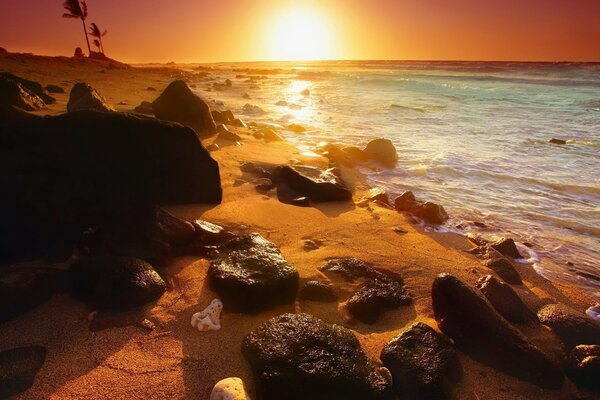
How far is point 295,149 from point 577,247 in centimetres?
519

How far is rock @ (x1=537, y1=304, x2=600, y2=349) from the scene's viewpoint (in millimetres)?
2535

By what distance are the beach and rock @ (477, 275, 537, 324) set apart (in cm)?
8

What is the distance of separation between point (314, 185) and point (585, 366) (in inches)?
131

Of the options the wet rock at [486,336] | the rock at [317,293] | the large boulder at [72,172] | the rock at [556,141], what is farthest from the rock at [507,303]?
the rock at [556,141]

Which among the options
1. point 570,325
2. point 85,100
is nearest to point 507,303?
point 570,325

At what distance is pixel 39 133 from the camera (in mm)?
3137

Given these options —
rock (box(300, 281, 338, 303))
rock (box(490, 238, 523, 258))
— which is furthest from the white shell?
rock (box(490, 238, 523, 258))

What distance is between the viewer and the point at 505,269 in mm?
3375

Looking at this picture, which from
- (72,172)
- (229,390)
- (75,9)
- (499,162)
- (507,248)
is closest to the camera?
(229,390)

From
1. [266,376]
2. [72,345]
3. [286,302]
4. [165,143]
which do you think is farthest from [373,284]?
[165,143]

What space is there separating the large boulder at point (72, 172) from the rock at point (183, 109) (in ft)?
14.7

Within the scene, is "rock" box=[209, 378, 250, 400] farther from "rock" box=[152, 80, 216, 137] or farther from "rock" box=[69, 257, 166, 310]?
"rock" box=[152, 80, 216, 137]

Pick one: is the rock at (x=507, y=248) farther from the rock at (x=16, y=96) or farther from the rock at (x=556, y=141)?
the rock at (x=16, y=96)

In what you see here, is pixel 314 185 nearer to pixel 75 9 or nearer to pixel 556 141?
pixel 556 141
